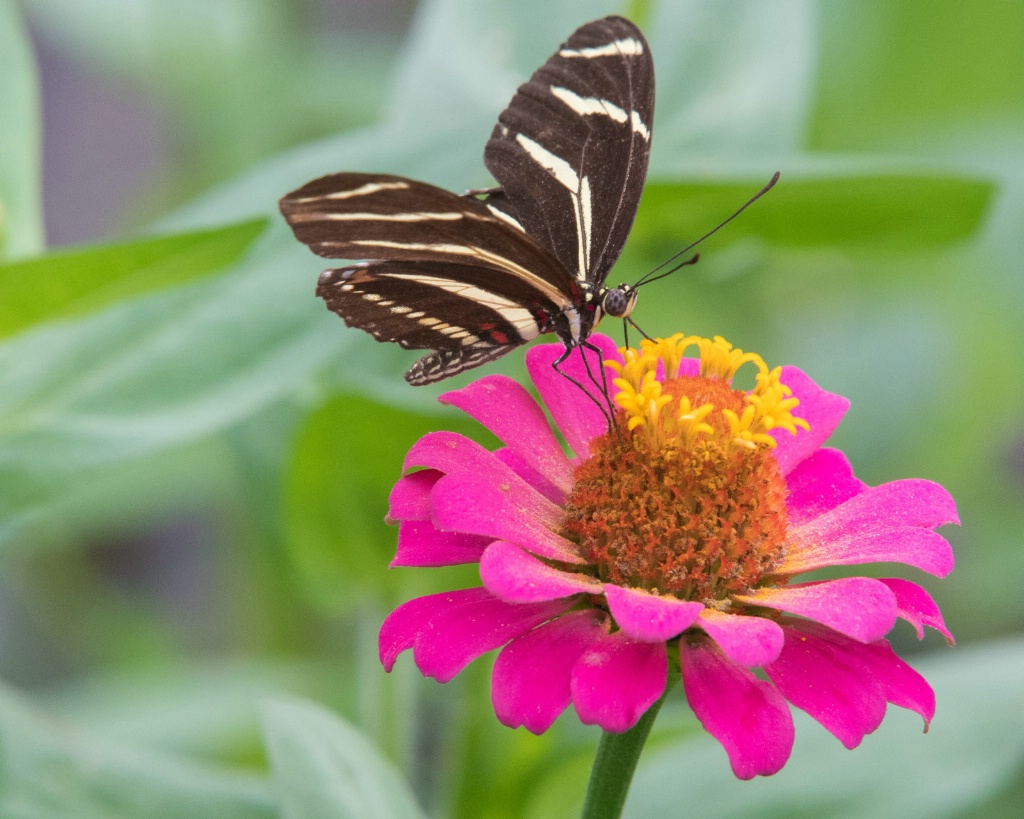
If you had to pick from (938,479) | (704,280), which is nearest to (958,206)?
(704,280)

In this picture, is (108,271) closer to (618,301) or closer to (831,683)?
(618,301)

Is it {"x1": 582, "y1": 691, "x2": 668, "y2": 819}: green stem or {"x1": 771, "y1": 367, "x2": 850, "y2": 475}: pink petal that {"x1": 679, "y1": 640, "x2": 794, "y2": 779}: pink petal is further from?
{"x1": 771, "y1": 367, "x2": 850, "y2": 475}: pink petal

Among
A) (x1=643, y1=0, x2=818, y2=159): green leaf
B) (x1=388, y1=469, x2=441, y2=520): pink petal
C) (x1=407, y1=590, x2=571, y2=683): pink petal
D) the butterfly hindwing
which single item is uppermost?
(x1=643, y1=0, x2=818, y2=159): green leaf

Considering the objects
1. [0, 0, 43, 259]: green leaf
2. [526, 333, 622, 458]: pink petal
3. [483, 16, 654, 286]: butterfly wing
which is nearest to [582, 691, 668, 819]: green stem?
[526, 333, 622, 458]: pink petal

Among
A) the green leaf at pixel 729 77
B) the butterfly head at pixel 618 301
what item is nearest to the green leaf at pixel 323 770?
the butterfly head at pixel 618 301

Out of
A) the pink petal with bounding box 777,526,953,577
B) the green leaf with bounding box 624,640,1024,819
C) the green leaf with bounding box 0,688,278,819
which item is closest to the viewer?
the pink petal with bounding box 777,526,953,577

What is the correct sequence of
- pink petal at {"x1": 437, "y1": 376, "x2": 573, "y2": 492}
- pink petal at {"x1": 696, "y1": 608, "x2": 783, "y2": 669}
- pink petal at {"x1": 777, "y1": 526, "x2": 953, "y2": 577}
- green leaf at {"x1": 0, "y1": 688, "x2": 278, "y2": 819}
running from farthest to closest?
green leaf at {"x1": 0, "y1": 688, "x2": 278, "y2": 819}, pink petal at {"x1": 437, "y1": 376, "x2": 573, "y2": 492}, pink petal at {"x1": 777, "y1": 526, "x2": 953, "y2": 577}, pink petal at {"x1": 696, "y1": 608, "x2": 783, "y2": 669}
